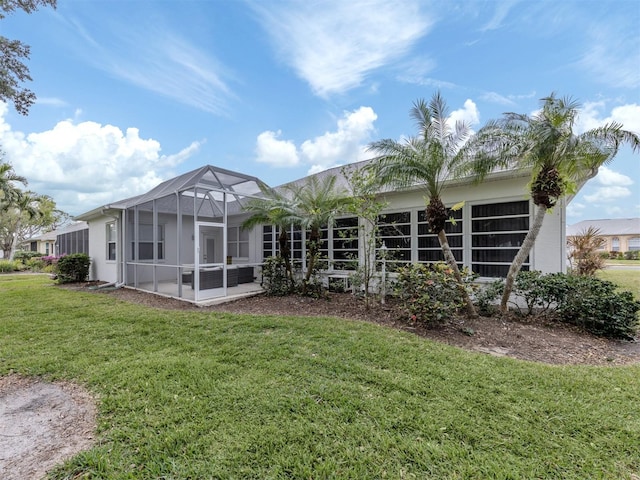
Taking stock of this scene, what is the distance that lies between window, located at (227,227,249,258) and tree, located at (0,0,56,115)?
8.59 metres

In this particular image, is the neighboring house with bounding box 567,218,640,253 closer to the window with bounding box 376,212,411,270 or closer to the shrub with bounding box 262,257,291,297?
the window with bounding box 376,212,411,270

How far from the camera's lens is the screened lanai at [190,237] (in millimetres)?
8641

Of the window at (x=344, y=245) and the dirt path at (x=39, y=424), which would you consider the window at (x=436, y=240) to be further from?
the dirt path at (x=39, y=424)

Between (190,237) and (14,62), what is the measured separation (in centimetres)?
924

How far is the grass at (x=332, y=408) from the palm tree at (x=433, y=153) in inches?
115

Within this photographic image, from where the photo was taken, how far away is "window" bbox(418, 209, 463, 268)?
848 cm

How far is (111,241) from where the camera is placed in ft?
42.5

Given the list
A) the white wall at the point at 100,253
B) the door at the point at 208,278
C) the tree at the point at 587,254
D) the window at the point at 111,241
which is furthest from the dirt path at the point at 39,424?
the tree at the point at 587,254

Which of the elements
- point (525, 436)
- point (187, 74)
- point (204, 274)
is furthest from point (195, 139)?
point (525, 436)

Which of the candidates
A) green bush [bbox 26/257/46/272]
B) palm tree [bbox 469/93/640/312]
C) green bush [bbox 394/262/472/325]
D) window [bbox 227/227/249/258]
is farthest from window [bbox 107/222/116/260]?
palm tree [bbox 469/93/640/312]

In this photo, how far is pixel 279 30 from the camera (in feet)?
29.3

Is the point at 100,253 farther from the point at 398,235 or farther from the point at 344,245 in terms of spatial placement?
the point at 398,235

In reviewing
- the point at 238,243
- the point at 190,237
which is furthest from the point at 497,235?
the point at 190,237

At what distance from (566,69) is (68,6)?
1239 centimetres
